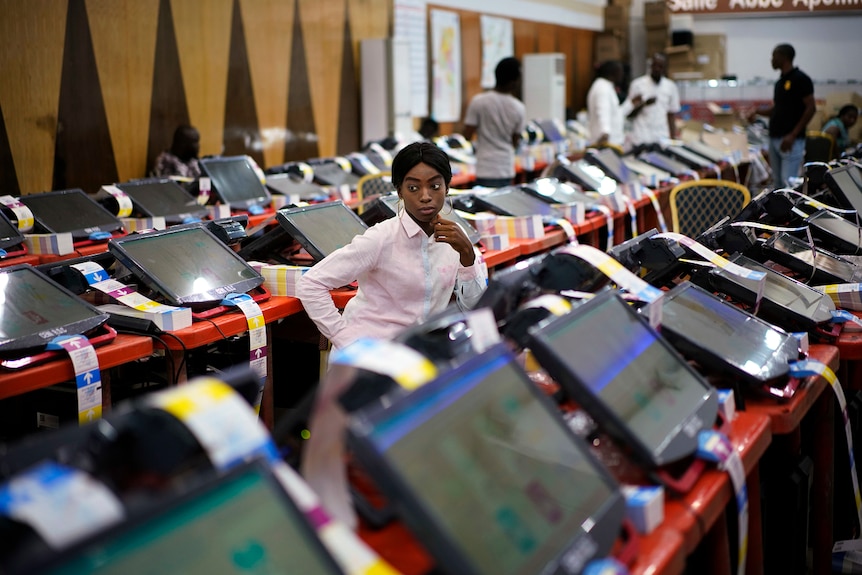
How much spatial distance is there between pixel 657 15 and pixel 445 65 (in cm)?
560

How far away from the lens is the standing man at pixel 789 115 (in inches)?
310

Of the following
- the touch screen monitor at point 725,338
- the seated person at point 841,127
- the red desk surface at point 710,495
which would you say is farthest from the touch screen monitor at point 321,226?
the seated person at point 841,127

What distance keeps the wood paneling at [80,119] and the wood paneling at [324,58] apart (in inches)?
116

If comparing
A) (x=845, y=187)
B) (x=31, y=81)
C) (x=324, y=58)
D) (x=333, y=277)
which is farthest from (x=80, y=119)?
(x=845, y=187)

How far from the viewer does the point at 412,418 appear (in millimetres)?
1175

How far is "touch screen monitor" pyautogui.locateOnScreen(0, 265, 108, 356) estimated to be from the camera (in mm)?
2506

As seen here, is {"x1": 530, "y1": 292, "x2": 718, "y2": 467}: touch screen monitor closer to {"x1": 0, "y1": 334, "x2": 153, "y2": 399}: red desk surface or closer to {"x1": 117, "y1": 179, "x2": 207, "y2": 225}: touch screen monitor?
{"x1": 0, "y1": 334, "x2": 153, "y2": 399}: red desk surface

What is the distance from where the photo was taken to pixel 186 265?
10.4 ft

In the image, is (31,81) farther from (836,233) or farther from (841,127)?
(841,127)

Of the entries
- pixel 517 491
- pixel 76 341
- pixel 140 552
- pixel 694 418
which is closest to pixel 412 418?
pixel 517 491

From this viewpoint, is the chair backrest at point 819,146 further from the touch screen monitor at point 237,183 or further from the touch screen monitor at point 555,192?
the touch screen monitor at point 237,183

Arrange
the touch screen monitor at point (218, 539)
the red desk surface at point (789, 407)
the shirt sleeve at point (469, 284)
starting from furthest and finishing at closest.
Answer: the shirt sleeve at point (469, 284) < the red desk surface at point (789, 407) < the touch screen monitor at point (218, 539)

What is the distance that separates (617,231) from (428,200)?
10.7ft

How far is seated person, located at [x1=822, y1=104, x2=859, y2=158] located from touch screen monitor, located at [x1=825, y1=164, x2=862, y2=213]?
6.83 m
